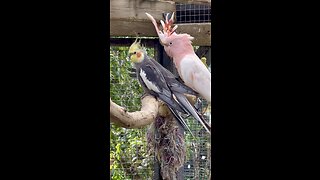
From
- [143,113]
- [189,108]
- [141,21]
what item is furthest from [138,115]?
[141,21]

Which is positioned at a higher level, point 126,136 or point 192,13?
point 192,13

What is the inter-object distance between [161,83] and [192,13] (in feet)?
0.65

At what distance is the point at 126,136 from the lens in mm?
1188

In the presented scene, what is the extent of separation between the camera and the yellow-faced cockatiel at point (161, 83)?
3.93 feet

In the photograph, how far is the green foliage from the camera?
3.83 ft

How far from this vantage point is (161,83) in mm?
1207

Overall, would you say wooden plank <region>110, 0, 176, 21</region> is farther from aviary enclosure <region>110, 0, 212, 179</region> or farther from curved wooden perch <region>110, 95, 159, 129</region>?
curved wooden perch <region>110, 95, 159, 129</region>

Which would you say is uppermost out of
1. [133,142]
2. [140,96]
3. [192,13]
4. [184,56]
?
[192,13]

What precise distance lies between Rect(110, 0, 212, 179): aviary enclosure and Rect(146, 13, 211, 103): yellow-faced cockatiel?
1cm

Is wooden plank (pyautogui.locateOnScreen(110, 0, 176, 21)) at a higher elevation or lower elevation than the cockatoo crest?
higher

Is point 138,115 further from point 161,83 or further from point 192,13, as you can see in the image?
point 192,13

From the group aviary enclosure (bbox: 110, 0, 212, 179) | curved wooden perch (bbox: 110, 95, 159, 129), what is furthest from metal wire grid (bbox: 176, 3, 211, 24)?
curved wooden perch (bbox: 110, 95, 159, 129)
